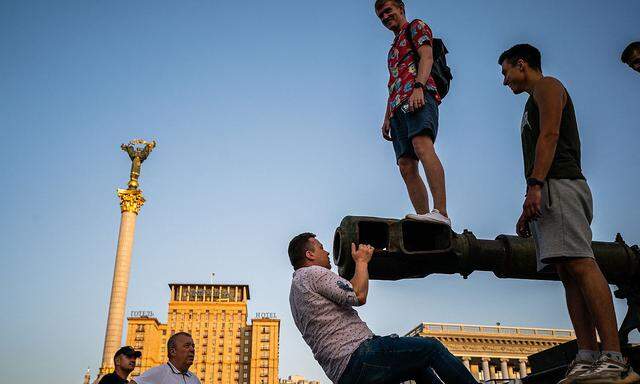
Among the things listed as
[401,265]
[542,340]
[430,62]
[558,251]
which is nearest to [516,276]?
[558,251]

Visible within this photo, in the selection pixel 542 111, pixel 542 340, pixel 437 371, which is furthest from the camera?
pixel 542 340

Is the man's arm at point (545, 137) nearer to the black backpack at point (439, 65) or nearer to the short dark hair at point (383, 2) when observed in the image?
the black backpack at point (439, 65)

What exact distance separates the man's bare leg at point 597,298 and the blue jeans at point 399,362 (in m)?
→ 0.65

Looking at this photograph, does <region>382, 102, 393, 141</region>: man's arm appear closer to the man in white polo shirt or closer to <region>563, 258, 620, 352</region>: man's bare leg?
<region>563, 258, 620, 352</region>: man's bare leg

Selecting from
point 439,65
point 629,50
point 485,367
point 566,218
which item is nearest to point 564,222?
point 566,218

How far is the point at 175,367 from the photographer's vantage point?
203 inches

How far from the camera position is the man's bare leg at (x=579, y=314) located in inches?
102

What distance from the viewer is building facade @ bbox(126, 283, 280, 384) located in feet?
330

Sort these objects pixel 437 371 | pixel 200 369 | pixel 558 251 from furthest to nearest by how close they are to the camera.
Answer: pixel 200 369 < pixel 558 251 < pixel 437 371

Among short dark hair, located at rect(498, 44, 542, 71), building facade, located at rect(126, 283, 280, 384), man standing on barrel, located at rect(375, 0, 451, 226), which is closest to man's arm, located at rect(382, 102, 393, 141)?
man standing on barrel, located at rect(375, 0, 451, 226)

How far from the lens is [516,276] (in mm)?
2996

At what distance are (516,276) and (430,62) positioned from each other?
146 cm

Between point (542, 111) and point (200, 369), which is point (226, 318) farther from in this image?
point (542, 111)

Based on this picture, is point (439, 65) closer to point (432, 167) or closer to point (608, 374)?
point (432, 167)
